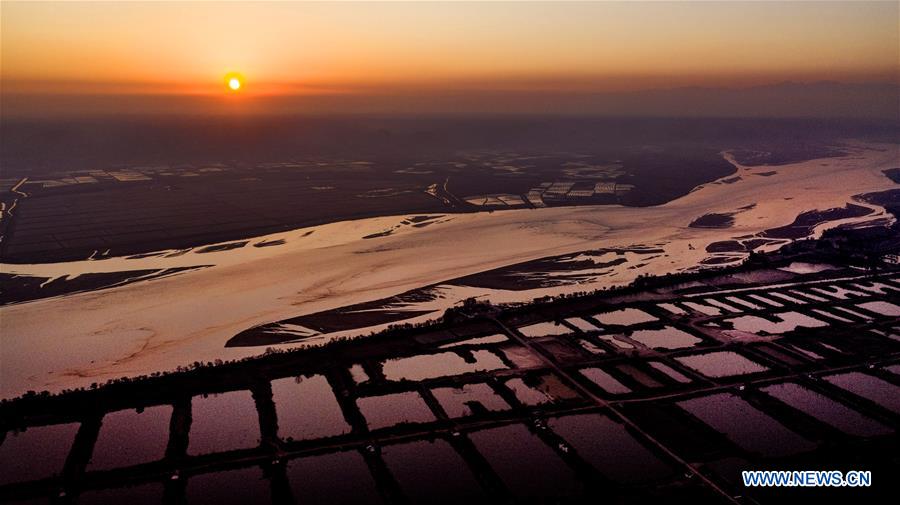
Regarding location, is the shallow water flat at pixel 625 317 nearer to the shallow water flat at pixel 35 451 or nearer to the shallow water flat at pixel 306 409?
the shallow water flat at pixel 306 409

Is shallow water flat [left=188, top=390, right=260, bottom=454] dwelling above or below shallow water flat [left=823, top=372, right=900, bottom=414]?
above

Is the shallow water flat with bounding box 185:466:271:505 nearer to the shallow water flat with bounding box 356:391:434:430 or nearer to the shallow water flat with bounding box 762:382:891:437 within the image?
the shallow water flat with bounding box 356:391:434:430

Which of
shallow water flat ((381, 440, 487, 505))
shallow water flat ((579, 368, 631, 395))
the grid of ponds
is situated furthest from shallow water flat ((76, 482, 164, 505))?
shallow water flat ((579, 368, 631, 395))

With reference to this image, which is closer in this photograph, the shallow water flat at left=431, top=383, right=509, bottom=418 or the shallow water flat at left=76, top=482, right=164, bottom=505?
the shallow water flat at left=76, top=482, right=164, bottom=505

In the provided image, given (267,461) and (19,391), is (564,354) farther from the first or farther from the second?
(19,391)

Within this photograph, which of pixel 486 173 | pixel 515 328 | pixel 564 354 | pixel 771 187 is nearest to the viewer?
pixel 564 354

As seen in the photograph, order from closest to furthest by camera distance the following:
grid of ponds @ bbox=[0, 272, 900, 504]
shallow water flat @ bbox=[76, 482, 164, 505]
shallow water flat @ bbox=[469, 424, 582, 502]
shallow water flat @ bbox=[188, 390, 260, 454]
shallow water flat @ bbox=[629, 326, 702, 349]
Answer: shallow water flat @ bbox=[76, 482, 164, 505] < shallow water flat @ bbox=[469, 424, 582, 502] < grid of ponds @ bbox=[0, 272, 900, 504] < shallow water flat @ bbox=[188, 390, 260, 454] < shallow water flat @ bbox=[629, 326, 702, 349]

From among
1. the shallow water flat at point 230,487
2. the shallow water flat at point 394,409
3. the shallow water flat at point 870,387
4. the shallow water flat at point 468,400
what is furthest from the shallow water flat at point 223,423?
the shallow water flat at point 870,387

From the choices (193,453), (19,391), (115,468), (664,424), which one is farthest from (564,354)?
(19,391)
